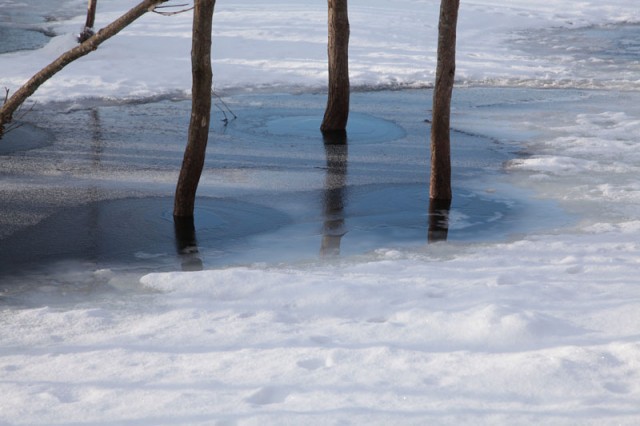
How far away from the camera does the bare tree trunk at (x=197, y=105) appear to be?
8625mm

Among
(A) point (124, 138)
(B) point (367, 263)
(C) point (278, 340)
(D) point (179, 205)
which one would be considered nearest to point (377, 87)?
(A) point (124, 138)

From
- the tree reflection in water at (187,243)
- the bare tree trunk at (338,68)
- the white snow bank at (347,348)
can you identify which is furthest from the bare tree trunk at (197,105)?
the bare tree trunk at (338,68)

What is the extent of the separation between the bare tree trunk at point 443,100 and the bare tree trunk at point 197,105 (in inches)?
94.1

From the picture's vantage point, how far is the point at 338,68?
43.9 feet

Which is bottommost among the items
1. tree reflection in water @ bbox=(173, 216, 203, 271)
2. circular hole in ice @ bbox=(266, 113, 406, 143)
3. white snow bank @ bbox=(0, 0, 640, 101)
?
tree reflection in water @ bbox=(173, 216, 203, 271)

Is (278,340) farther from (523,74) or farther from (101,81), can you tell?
(523,74)

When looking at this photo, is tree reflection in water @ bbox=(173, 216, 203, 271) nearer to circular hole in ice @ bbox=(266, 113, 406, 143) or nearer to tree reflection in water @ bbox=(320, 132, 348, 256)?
tree reflection in water @ bbox=(320, 132, 348, 256)

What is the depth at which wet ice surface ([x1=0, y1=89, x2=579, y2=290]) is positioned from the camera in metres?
8.34

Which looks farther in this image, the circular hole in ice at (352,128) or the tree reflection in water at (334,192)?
the circular hole in ice at (352,128)

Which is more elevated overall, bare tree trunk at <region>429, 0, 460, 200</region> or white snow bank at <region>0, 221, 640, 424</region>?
bare tree trunk at <region>429, 0, 460, 200</region>

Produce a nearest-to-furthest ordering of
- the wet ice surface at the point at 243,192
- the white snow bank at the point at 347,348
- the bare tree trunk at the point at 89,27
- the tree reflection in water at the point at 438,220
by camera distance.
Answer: the white snow bank at the point at 347,348
the wet ice surface at the point at 243,192
the tree reflection in water at the point at 438,220
the bare tree trunk at the point at 89,27

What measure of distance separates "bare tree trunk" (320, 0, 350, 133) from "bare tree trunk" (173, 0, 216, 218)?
445cm

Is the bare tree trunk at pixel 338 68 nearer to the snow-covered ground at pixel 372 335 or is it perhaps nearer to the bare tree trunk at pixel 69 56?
the snow-covered ground at pixel 372 335

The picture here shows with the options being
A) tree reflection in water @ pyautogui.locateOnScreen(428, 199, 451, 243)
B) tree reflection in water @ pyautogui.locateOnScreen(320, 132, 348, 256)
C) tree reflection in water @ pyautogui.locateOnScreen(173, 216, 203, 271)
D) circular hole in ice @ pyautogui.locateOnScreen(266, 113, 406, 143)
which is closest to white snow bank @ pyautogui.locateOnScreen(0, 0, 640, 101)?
circular hole in ice @ pyautogui.locateOnScreen(266, 113, 406, 143)
